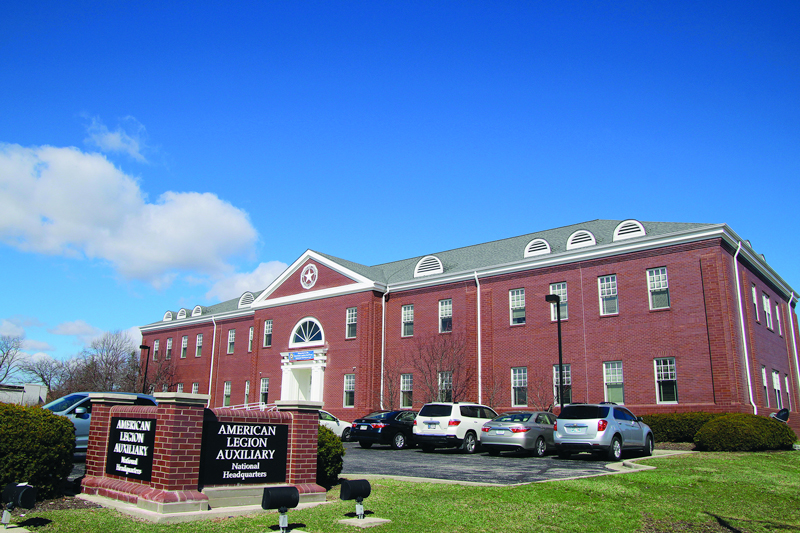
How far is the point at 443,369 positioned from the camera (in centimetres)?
3189

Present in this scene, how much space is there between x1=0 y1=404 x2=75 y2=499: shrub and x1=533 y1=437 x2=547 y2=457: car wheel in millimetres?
13769

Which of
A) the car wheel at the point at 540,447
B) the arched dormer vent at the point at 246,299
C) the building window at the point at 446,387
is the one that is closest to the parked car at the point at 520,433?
the car wheel at the point at 540,447

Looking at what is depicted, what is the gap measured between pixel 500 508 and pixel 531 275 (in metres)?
21.3

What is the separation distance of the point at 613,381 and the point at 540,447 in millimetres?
7940

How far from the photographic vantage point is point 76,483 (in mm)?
11234

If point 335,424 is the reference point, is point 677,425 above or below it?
above

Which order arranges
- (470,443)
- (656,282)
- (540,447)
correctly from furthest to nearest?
(656,282) < (470,443) < (540,447)

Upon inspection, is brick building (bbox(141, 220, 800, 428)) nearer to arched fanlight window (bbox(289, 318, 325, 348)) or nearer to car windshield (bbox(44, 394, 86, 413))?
A: arched fanlight window (bbox(289, 318, 325, 348))

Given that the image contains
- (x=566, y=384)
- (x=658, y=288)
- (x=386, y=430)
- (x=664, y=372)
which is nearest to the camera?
(x=386, y=430)

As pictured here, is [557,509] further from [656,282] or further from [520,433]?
[656,282]

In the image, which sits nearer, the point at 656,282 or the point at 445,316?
the point at 656,282

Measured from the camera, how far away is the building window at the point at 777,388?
28.0 m

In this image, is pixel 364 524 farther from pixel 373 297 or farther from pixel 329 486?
pixel 373 297

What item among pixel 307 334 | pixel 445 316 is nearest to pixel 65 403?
pixel 445 316
